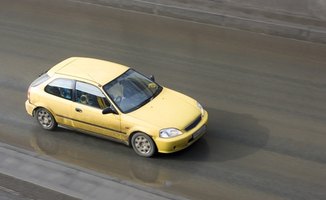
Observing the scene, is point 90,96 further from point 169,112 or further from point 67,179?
point 67,179

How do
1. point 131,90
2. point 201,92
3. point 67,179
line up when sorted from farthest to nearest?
1. point 201,92
2. point 131,90
3. point 67,179

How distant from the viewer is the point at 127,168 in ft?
36.0

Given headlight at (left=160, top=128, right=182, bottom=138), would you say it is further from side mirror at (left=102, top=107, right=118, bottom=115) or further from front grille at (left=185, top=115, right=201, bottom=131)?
side mirror at (left=102, top=107, right=118, bottom=115)

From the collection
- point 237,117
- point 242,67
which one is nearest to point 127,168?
point 237,117

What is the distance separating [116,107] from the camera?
1124cm

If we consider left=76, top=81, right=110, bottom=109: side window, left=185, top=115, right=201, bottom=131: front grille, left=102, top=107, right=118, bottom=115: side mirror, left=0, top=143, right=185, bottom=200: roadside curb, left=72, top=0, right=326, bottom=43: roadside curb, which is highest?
left=72, top=0, right=326, bottom=43: roadside curb

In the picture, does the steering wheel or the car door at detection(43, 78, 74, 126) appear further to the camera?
the car door at detection(43, 78, 74, 126)

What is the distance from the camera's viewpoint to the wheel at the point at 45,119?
12.2m

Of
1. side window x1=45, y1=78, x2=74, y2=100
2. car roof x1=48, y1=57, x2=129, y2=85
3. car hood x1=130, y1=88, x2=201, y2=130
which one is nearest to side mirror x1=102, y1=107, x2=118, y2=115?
car hood x1=130, y1=88, x2=201, y2=130

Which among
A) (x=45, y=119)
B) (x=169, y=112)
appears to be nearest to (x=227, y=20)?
(x=169, y=112)

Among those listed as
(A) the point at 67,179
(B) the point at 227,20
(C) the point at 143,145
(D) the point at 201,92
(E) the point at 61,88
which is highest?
(B) the point at 227,20

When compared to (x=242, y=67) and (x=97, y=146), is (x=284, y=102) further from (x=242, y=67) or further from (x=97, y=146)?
(x=97, y=146)

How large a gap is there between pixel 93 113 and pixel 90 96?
0.38 m

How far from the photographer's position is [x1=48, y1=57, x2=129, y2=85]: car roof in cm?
1170
